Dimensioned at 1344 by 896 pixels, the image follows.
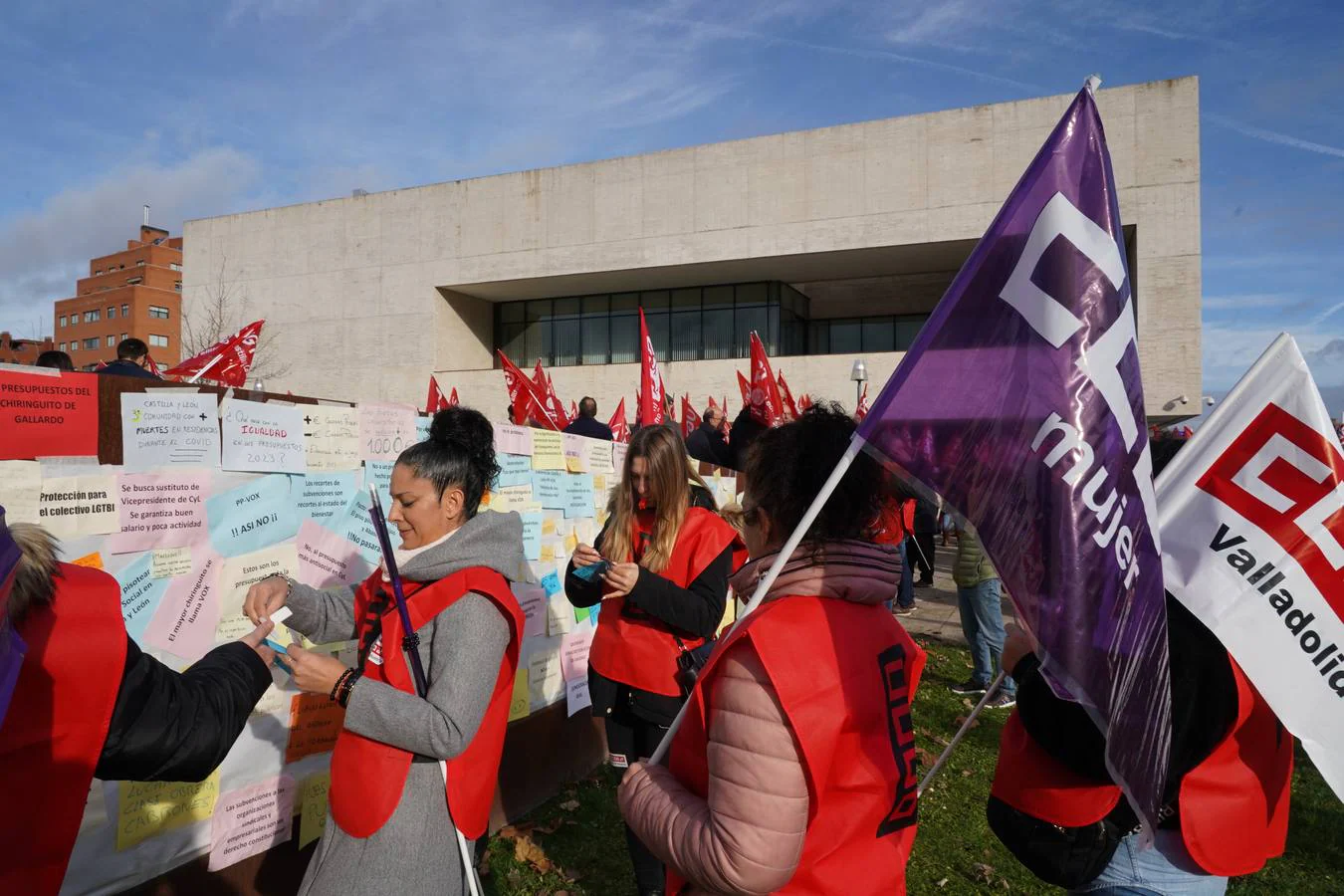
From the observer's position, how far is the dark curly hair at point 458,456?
2.38 m

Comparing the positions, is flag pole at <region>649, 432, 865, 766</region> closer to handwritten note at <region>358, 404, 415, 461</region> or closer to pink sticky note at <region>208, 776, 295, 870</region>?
pink sticky note at <region>208, 776, 295, 870</region>

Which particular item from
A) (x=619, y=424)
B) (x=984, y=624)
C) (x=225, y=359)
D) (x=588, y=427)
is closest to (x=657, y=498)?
(x=984, y=624)

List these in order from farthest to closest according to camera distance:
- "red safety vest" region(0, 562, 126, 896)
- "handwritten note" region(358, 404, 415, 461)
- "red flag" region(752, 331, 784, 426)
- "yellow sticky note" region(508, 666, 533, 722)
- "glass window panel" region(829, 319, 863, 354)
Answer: "glass window panel" region(829, 319, 863, 354), "red flag" region(752, 331, 784, 426), "yellow sticky note" region(508, 666, 533, 722), "handwritten note" region(358, 404, 415, 461), "red safety vest" region(0, 562, 126, 896)

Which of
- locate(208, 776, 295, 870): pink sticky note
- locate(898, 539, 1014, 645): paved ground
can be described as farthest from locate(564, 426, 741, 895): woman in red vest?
locate(898, 539, 1014, 645): paved ground

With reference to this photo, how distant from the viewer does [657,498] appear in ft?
11.5

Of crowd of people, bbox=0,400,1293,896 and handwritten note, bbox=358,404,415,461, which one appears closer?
crowd of people, bbox=0,400,1293,896

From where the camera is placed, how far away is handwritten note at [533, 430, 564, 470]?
15.1ft

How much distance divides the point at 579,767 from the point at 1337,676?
13.3ft

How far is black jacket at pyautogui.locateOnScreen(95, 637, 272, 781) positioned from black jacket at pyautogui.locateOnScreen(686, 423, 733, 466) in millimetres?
7347

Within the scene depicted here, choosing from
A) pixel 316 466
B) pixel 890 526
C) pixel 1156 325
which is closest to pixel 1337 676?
pixel 890 526

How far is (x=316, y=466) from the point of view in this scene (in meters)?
3.13

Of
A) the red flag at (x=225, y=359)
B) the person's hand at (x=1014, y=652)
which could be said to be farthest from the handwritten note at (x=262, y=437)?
the red flag at (x=225, y=359)

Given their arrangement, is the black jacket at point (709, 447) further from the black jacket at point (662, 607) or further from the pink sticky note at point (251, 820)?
the pink sticky note at point (251, 820)

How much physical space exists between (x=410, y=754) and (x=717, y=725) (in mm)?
962
